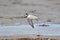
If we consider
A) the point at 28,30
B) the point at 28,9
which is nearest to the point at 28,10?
the point at 28,9

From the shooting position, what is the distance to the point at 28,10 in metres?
1.21

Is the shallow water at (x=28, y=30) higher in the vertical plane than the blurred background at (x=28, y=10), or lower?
lower

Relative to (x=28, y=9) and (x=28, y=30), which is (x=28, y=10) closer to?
(x=28, y=9)

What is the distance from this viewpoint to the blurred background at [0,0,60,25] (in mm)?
1199

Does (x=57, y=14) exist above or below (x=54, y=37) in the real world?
above

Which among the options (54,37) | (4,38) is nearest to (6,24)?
(4,38)

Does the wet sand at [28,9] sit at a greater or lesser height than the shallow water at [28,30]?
greater

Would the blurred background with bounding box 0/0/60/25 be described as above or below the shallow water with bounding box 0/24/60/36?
above

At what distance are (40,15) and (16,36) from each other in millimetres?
243

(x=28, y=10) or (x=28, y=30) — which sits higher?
(x=28, y=10)

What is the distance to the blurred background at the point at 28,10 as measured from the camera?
1199 millimetres

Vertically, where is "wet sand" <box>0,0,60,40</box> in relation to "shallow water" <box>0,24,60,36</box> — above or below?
above

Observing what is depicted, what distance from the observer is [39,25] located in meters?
1.16

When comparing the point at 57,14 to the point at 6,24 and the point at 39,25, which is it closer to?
the point at 39,25
